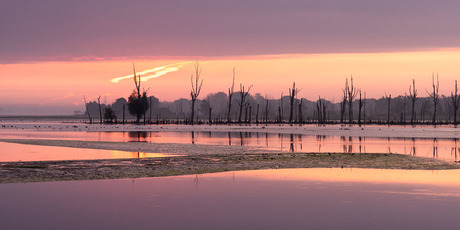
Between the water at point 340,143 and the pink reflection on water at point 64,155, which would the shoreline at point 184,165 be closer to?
the pink reflection on water at point 64,155

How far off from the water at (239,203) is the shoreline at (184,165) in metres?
1.66


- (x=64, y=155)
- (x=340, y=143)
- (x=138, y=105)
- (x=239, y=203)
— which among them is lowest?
(x=340, y=143)

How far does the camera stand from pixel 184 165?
23.4 m

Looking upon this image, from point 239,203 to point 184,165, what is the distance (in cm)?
971

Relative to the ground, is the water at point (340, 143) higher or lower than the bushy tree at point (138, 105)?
lower

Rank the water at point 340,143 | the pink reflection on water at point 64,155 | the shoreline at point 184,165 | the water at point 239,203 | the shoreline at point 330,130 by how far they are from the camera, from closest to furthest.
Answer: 1. the water at point 239,203
2. the shoreline at point 184,165
3. the pink reflection on water at point 64,155
4. the water at point 340,143
5. the shoreline at point 330,130

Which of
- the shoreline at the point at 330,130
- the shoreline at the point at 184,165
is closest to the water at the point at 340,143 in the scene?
the shoreline at the point at 184,165

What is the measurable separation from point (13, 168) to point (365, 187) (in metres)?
13.4

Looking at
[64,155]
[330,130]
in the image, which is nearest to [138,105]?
[330,130]

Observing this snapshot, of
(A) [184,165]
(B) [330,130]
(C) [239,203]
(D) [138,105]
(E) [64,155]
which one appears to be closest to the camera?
(C) [239,203]

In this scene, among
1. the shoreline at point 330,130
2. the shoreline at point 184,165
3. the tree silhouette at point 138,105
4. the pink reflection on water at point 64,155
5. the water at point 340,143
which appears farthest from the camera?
the tree silhouette at point 138,105

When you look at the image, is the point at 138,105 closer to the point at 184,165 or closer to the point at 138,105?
the point at 138,105

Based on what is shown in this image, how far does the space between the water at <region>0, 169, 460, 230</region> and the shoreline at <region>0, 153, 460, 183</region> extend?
1.66m

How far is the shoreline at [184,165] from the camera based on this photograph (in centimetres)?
1984
